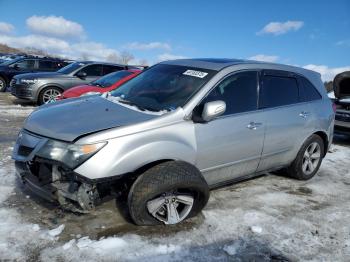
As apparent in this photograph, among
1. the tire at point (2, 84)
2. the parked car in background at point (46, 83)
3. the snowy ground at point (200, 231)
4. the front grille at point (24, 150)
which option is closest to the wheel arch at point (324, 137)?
the snowy ground at point (200, 231)

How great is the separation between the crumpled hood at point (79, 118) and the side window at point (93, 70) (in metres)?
8.71

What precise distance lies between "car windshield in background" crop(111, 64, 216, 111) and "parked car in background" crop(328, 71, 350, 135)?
562 centimetres

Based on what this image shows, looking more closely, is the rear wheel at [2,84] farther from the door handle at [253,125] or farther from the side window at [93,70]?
the door handle at [253,125]

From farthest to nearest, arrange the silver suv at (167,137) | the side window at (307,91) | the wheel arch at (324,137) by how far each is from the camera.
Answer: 1. the wheel arch at (324,137)
2. the side window at (307,91)
3. the silver suv at (167,137)

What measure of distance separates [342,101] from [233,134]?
6.18 m

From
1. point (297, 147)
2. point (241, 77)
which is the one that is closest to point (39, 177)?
point (241, 77)

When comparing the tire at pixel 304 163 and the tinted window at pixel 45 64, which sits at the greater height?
the tinted window at pixel 45 64

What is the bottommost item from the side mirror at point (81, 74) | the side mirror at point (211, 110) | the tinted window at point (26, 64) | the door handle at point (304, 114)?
the door handle at point (304, 114)

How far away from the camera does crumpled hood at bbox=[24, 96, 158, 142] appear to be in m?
3.43

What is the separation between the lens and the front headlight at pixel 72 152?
325cm

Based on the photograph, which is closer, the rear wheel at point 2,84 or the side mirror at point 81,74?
the side mirror at point 81,74

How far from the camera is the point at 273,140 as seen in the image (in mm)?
4719

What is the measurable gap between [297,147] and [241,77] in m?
1.48

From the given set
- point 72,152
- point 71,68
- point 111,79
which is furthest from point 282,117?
point 71,68
